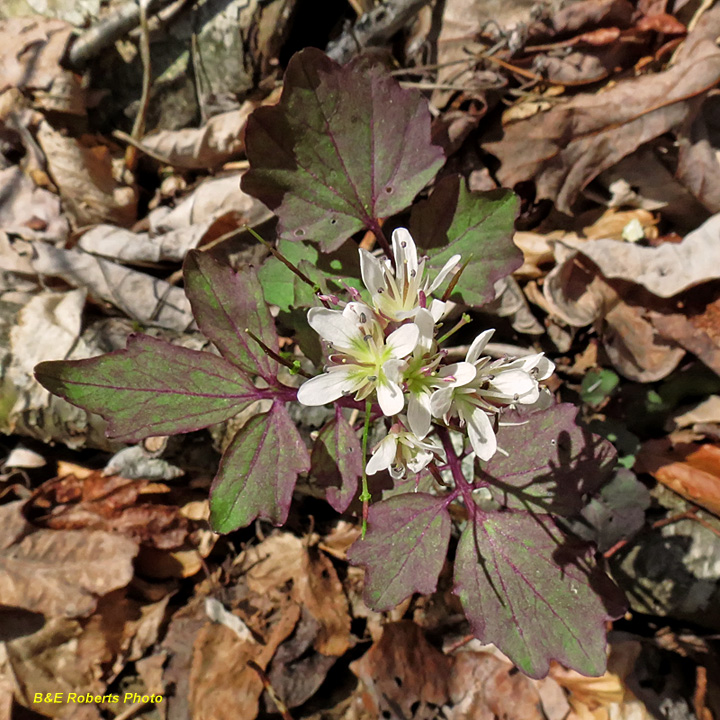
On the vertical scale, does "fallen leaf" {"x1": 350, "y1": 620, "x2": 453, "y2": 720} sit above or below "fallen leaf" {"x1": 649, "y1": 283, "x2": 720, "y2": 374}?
below

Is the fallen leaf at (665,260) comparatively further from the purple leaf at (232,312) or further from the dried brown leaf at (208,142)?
the dried brown leaf at (208,142)

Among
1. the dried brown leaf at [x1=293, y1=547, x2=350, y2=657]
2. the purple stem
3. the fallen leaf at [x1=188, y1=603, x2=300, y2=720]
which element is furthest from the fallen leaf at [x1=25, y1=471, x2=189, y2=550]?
the purple stem

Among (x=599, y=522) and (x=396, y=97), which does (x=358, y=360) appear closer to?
(x=396, y=97)

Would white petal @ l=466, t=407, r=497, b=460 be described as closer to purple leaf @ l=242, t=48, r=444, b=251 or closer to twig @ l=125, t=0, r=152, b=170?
purple leaf @ l=242, t=48, r=444, b=251

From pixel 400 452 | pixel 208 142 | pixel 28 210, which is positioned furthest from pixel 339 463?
pixel 28 210

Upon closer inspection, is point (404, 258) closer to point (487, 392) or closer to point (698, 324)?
point (487, 392)
